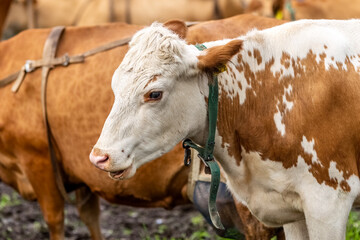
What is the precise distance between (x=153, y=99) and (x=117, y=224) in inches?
130

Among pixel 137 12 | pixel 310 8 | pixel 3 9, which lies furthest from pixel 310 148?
pixel 137 12

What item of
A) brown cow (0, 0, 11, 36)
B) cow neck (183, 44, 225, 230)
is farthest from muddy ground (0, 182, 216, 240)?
cow neck (183, 44, 225, 230)

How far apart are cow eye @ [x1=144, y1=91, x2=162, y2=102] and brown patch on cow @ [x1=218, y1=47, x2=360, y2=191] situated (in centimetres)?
31

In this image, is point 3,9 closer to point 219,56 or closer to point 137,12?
point 137,12

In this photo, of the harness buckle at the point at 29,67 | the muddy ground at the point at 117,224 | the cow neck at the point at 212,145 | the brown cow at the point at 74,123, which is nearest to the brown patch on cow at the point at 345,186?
the cow neck at the point at 212,145

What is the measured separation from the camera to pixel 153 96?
2.73m

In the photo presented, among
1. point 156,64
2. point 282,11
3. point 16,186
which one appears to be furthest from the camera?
point 282,11

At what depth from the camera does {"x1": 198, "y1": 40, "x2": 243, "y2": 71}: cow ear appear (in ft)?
8.93

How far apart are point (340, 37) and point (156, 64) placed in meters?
0.85

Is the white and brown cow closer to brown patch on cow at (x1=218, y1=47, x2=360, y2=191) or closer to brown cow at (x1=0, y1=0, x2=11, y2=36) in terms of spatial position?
brown patch on cow at (x1=218, y1=47, x2=360, y2=191)

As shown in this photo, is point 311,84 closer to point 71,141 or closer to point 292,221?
point 292,221

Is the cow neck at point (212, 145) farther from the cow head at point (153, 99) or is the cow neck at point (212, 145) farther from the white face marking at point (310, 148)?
the white face marking at point (310, 148)

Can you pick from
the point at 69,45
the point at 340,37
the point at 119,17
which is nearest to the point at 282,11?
the point at 119,17

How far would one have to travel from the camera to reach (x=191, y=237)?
529cm
